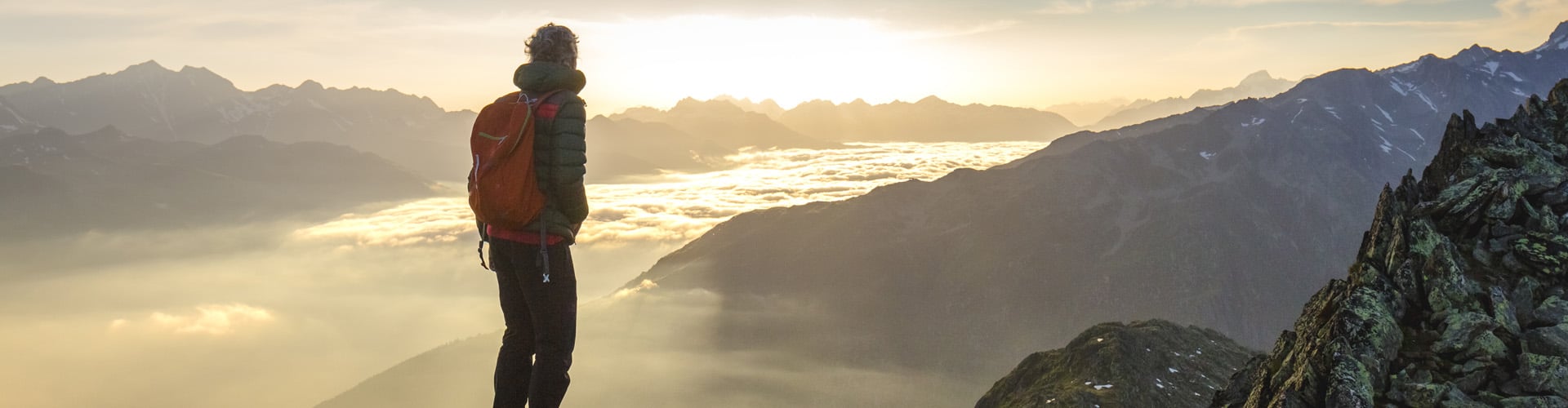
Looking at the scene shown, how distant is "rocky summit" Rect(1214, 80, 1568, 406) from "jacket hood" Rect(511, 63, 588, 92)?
771cm

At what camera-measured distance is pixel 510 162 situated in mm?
7559

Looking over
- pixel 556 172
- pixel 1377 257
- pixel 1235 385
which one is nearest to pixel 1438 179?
pixel 1377 257

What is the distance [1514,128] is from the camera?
10422 mm

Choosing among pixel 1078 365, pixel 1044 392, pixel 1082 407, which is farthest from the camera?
pixel 1078 365

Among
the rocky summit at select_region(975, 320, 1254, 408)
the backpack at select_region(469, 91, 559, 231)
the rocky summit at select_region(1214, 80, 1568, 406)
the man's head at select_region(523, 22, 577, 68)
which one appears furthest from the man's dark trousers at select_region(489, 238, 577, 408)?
the rocky summit at select_region(975, 320, 1254, 408)

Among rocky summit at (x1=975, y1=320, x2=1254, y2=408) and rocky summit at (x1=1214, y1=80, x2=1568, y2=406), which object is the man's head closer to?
rocky summit at (x1=1214, y1=80, x2=1568, y2=406)

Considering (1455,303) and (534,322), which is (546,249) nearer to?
(534,322)

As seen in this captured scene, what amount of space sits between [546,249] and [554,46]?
2.00 metres

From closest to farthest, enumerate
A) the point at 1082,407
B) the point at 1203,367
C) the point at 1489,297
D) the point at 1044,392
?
the point at 1489,297 → the point at 1082,407 → the point at 1044,392 → the point at 1203,367

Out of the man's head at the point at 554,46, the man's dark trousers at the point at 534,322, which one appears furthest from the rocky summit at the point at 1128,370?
the man's head at the point at 554,46

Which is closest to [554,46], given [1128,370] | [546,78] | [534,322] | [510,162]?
[546,78]

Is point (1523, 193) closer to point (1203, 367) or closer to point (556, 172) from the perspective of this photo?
point (556, 172)

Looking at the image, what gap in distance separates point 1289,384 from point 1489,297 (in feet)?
7.21

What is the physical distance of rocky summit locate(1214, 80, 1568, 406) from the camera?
7.66 m
